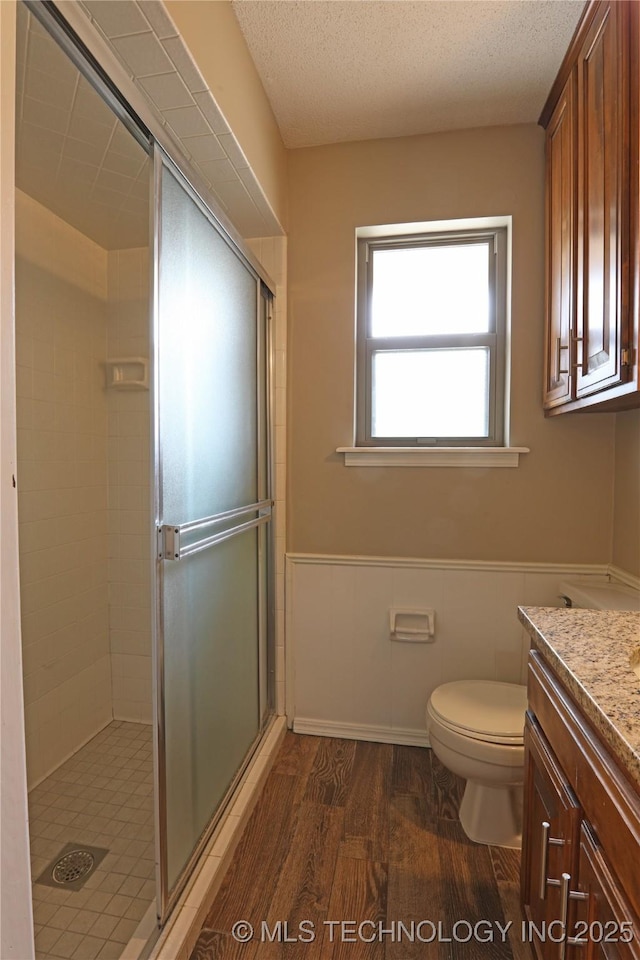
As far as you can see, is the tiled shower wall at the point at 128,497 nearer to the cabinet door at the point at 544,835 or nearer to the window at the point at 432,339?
the window at the point at 432,339

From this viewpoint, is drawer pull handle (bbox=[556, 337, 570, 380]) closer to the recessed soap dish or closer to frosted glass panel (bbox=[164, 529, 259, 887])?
frosted glass panel (bbox=[164, 529, 259, 887])

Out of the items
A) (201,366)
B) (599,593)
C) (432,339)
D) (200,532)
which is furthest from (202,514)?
(599,593)

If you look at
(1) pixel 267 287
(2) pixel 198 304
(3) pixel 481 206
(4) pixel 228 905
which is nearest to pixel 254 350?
(1) pixel 267 287

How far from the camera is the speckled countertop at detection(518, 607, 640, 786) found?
2.20 ft

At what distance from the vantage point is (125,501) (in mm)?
2279

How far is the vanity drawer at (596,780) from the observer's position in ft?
2.04

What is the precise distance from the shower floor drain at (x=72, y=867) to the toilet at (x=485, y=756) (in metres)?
1.15

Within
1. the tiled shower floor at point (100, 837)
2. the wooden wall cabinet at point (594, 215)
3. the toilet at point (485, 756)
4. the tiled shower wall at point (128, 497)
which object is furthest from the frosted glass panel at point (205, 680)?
the wooden wall cabinet at point (594, 215)

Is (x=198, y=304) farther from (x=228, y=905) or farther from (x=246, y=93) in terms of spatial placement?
(x=228, y=905)

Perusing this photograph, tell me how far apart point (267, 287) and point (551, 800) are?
201 cm

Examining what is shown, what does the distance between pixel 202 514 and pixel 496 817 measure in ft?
4.56

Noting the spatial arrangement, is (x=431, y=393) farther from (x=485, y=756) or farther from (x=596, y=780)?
(x=596, y=780)

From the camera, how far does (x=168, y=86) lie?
1278 mm

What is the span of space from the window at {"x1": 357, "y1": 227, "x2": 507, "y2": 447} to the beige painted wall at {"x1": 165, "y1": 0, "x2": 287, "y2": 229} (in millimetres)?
542
